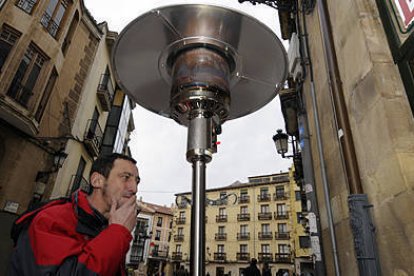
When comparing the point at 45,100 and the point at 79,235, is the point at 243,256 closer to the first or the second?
the point at 45,100

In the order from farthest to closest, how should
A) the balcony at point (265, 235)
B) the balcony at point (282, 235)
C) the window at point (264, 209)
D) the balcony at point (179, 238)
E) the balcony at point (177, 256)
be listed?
the balcony at point (179, 238), the balcony at point (177, 256), the window at point (264, 209), the balcony at point (265, 235), the balcony at point (282, 235)

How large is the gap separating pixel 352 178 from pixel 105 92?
15304mm

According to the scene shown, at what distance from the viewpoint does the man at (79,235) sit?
92 centimetres

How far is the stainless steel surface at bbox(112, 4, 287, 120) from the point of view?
1.31 meters

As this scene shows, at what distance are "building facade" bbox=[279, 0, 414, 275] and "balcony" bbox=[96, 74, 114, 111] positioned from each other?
14251mm

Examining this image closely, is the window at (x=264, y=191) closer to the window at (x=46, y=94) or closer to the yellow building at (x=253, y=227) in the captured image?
the yellow building at (x=253, y=227)

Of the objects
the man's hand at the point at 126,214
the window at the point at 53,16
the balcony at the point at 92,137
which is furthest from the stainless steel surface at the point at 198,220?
the balcony at the point at 92,137

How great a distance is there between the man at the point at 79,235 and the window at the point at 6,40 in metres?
10.7

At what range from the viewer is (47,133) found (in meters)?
11.4

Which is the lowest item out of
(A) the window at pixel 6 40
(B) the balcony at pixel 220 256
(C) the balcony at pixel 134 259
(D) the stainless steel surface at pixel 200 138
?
(C) the balcony at pixel 134 259

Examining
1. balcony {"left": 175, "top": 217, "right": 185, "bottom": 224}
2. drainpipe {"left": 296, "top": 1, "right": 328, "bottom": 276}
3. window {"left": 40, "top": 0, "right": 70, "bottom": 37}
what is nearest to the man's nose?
drainpipe {"left": 296, "top": 1, "right": 328, "bottom": 276}

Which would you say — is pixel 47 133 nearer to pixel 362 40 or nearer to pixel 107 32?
pixel 107 32

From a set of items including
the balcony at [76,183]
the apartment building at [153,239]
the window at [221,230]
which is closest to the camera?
the balcony at [76,183]

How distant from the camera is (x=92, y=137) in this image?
14.0 metres
